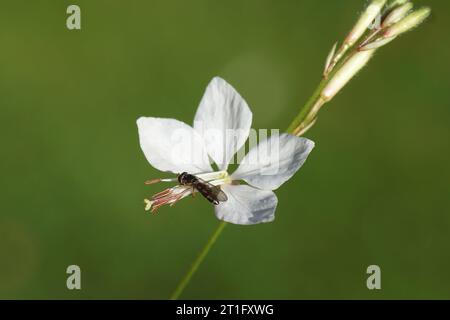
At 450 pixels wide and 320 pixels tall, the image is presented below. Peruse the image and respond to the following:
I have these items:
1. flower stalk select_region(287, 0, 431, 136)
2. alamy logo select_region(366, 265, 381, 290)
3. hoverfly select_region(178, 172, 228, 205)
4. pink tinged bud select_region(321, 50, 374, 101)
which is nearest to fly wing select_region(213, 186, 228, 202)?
hoverfly select_region(178, 172, 228, 205)

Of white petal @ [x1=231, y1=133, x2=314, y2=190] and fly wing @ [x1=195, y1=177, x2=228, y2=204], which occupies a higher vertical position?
white petal @ [x1=231, y1=133, x2=314, y2=190]

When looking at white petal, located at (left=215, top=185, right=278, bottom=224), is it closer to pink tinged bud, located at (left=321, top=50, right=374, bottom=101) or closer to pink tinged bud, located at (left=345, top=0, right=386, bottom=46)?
pink tinged bud, located at (left=321, top=50, right=374, bottom=101)

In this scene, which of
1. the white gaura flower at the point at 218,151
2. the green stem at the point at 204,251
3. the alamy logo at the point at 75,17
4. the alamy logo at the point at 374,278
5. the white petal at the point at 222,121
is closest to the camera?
the green stem at the point at 204,251

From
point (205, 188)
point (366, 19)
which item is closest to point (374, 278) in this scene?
point (205, 188)

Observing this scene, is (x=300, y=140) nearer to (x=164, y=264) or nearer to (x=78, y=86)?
(x=164, y=264)

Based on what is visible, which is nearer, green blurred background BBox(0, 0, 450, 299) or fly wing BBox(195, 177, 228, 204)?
fly wing BBox(195, 177, 228, 204)

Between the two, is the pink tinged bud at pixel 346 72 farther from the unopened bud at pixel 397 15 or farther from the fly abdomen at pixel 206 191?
the fly abdomen at pixel 206 191

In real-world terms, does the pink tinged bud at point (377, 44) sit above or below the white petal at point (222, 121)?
above

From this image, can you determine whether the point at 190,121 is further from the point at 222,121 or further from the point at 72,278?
the point at 222,121

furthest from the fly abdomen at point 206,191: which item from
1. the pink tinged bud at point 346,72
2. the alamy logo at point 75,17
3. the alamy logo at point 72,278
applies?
the alamy logo at point 72,278
